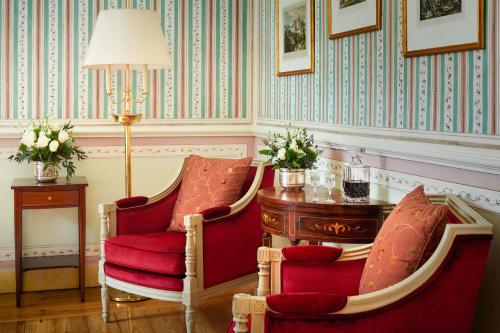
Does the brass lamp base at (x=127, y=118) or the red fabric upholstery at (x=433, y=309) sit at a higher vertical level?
the brass lamp base at (x=127, y=118)

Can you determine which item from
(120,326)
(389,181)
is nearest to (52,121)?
(120,326)

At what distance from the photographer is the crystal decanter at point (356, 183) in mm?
3693

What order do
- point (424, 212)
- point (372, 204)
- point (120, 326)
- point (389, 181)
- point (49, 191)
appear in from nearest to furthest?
point (424, 212), point (372, 204), point (389, 181), point (120, 326), point (49, 191)

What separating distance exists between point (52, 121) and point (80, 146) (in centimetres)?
27

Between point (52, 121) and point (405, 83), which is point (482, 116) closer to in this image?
point (405, 83)

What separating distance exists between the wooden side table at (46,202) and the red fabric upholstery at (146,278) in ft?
2.73

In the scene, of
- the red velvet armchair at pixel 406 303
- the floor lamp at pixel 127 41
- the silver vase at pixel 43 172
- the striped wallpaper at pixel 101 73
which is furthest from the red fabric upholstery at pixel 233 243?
the red velvet armchair at pixel 406 303

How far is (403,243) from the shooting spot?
8.44 ft

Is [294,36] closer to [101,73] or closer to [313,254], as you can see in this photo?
[101,73]

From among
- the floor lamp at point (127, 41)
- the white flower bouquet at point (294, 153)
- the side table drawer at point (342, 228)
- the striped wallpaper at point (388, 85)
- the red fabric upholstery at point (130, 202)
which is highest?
the floor lamp at point (127, 41)

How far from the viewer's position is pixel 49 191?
504cm

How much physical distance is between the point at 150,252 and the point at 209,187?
644 mm

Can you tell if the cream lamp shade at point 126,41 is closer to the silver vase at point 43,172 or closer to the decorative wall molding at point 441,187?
the silver vase at point 43,172

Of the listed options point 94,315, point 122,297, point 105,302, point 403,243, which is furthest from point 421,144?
point 122,297
